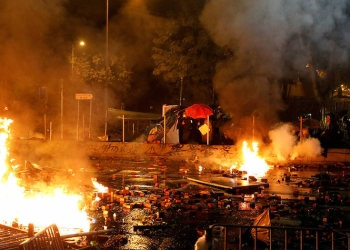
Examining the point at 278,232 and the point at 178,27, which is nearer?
the point at 278,232

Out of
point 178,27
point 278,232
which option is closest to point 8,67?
point 178,27

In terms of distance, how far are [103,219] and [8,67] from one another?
20.8 metres

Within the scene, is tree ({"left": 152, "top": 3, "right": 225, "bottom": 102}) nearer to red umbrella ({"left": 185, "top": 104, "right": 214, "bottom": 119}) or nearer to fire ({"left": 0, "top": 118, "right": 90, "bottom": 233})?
red umbrella ({"left": 185, "top": 104, "right": 214, "bottom": 119})

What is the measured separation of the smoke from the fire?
11.7m

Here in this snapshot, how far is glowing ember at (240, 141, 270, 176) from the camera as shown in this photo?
17.9 m

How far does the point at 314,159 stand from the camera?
19.1 meters

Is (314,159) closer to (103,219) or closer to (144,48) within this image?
(103,219)

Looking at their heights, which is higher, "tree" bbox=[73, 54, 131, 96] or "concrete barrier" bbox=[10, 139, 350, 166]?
"tree" bbox=[73, 54, 131, 96]

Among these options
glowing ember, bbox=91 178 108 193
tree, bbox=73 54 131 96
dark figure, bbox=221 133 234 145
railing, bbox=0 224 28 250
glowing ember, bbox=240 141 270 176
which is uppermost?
tree, bbox=73 54 131 96

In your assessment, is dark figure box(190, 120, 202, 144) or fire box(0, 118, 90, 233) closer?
fire box(0, 118, 90, 233)

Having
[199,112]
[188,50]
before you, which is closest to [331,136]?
[199,112]

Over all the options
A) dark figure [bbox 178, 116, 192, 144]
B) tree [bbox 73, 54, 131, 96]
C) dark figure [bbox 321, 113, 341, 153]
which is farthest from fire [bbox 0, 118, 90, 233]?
tree [bbox 73, 54, 131, 96]

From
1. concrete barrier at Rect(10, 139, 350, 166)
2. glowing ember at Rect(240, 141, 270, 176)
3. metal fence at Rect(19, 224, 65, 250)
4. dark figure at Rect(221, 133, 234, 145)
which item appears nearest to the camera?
metal fence at Rect(19, 224, 65, 250)

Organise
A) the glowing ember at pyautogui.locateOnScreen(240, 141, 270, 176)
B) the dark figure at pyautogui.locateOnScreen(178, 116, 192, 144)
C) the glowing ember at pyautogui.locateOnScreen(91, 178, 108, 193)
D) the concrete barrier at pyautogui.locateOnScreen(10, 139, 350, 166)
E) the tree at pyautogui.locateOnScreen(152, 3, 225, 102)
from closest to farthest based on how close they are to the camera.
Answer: the glowing ember at pyautogui.locateOnScreen(91, 178, 108, 193) → the glowing ember at pyautogui.locateOnScreen(240, 141, 270, 176) → the concrete barrier at pyautogui.locateOnScreen(10, 139, 350, 166) → the dark figure at pyautogui.locateOnScreen(178, 116, 192, 144) → the tree at pyautogui.locateOnScreen(152, 3, 225, 102)
